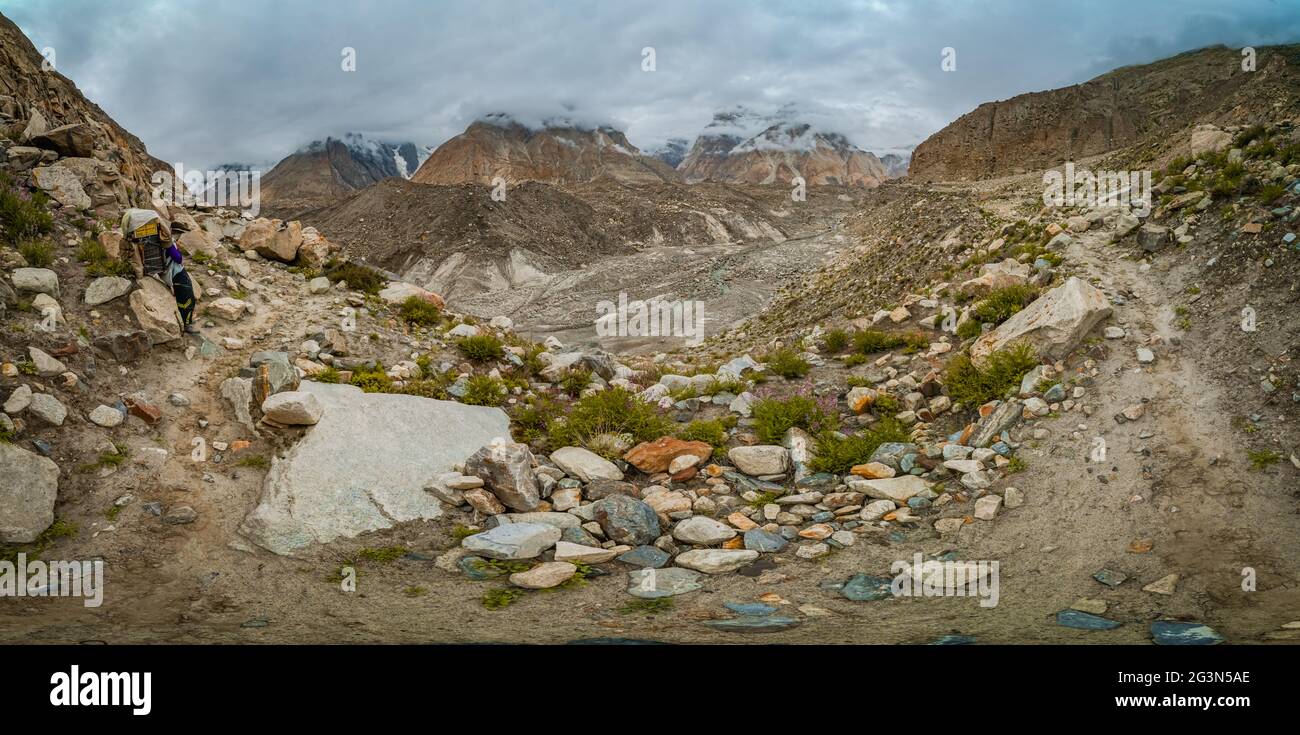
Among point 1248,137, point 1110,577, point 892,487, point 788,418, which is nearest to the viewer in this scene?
point 1110,577

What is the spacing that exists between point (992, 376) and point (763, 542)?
164 inches

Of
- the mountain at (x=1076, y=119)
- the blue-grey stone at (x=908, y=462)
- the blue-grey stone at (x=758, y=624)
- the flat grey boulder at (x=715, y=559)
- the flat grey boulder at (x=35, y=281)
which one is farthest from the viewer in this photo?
the mountain at (x=1076, y=119)

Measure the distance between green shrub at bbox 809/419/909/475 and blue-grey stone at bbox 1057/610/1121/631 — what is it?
2.62m

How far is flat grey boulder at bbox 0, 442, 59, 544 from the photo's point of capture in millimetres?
5215

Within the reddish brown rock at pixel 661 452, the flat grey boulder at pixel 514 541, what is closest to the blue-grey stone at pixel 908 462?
the reddish brown rock at pixel 661 452

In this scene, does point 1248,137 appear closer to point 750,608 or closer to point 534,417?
point 750,608

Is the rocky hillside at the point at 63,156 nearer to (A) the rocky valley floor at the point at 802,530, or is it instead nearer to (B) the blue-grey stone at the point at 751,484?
(A) the rocky valley floor at the point at 802,530

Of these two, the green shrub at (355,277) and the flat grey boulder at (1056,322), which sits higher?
the green shrub at (355,277)

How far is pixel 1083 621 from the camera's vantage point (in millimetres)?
4781

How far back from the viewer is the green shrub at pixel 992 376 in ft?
25.8

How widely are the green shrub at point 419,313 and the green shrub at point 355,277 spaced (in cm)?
83

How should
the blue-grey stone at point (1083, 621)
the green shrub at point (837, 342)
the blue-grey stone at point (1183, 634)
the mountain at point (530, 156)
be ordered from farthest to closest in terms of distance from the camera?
1. the mountain at point (530, 156)
2. the green shrub at point (837, 342)
3. the blue-grey stone at point (1083, 621)
4. the blue-grey stone at point (1183, 634)

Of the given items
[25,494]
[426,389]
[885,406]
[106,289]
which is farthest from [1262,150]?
[106,289]
